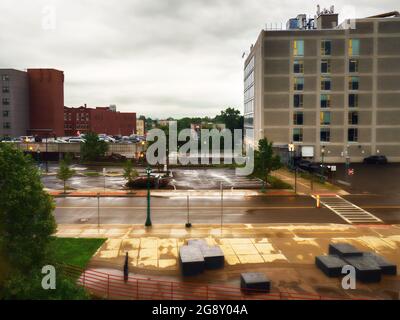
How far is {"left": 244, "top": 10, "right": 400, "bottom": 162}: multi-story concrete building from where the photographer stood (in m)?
68.4

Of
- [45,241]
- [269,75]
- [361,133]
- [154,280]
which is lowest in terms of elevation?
[154,280]

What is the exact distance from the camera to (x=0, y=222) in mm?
14797

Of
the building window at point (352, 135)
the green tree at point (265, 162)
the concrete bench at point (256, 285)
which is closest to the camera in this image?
the concrete bench at point (256, 285)

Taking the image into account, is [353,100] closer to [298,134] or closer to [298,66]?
[298,134]

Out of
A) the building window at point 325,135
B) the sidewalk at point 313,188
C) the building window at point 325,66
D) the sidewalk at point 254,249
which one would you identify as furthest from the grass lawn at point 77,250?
the building window at point 325,66

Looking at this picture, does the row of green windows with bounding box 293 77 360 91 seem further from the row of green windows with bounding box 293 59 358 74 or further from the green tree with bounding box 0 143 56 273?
the green tree with bounding box 0 143 56 273

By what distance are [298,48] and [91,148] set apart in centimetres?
4253

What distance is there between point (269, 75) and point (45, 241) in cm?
5985

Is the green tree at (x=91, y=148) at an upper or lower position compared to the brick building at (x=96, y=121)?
lower

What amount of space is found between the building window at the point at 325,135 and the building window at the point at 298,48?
568 inches

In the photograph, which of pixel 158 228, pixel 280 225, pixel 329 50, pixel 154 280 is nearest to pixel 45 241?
pixel 154 280

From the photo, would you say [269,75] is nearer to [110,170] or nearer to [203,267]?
[110,170]

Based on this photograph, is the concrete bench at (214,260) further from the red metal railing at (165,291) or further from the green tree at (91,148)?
the green tree at (91,148)

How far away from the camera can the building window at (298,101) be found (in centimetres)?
6931
